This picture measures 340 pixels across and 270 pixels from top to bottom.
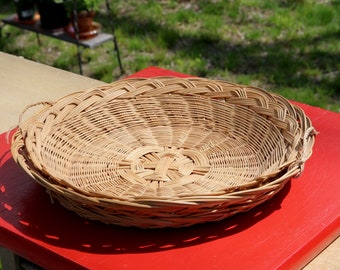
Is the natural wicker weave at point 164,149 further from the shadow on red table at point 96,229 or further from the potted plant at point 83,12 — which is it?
the potted plant at point 83,12

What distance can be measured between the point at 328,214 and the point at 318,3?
3295mm

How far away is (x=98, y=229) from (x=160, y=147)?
0.36 meters

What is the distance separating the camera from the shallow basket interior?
1762mm

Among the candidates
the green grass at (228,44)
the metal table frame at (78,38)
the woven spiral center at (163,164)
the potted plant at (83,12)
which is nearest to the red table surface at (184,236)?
the woven spiral center at (163,164)

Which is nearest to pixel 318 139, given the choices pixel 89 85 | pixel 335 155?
pixel 335 155

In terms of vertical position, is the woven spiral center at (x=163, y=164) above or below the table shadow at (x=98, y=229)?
above

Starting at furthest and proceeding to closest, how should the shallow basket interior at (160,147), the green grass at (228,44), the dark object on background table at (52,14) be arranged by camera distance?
1. the dark object on background table at (52,14)
2. the green grass at (228,44)
3. the shallow basket interior at (160,147)

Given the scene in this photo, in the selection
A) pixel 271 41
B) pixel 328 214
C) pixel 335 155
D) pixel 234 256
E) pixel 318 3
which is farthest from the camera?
pixel 318 3

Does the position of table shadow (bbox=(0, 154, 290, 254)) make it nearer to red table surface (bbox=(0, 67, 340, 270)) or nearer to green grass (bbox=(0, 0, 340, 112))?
red table surface (bbox=(0, 67, 340, 270))

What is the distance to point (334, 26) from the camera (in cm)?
446

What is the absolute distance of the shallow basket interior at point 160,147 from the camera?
176 centimetres

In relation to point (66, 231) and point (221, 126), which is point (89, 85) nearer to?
point (221, 126)

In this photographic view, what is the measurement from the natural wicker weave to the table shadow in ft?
0.17

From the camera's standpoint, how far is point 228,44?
4.45 metres
